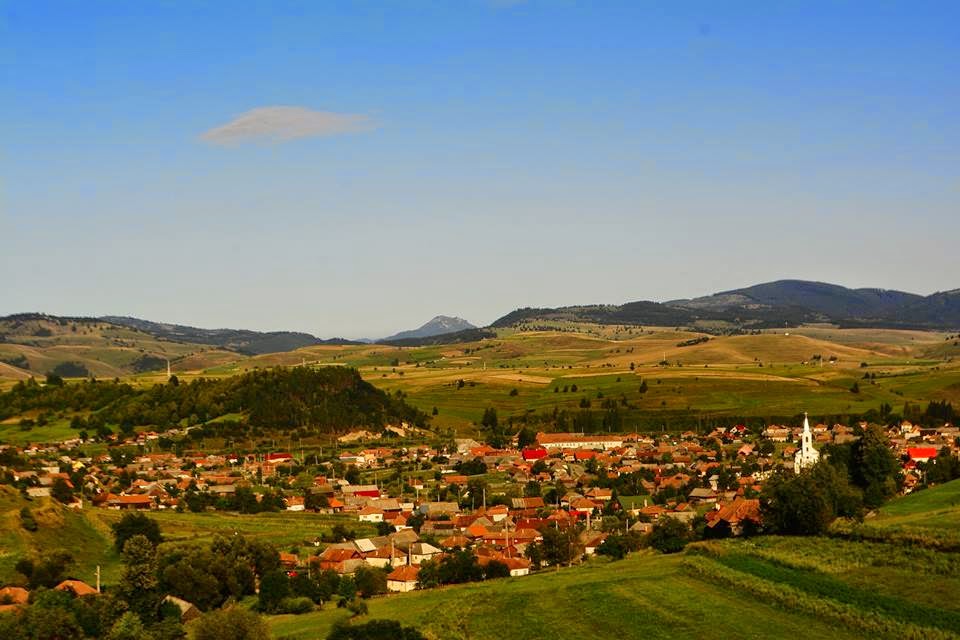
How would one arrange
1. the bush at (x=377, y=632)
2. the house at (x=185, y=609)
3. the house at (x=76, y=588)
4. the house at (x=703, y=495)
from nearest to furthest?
the bush at (x=377, y=632) → the house at (x=185, y=609) → the house at (x=76, y=588) → the house at (x=703, y=495)

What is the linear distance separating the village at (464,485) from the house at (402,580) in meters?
0.08

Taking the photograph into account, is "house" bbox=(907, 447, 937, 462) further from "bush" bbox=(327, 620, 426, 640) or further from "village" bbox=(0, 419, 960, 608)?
"bush" bbox=(327, 620, 426, 640)

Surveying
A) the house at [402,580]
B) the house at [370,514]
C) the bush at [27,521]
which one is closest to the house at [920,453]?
the house at [370,514]

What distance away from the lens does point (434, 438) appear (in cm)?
15000

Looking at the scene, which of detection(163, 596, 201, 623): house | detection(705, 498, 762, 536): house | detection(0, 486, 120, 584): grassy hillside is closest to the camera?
detection(163, 596, 201, 623): house

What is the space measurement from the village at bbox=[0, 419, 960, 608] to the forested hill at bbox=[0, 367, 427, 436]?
8067mm

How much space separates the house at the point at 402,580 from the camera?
61500mm

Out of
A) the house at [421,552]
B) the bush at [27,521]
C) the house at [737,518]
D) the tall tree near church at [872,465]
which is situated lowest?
the house at [421,552]

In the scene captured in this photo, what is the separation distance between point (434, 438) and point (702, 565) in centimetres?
10038

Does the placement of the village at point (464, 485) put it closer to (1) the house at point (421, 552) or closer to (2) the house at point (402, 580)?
(2) the house at point (402, 580)

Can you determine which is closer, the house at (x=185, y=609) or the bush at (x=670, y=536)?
the house at (x=185, y=609)

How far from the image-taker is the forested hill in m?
148

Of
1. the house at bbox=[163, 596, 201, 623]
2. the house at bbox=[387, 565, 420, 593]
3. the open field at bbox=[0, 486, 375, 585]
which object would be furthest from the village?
the house at bbox=[163, 596, 201, 623]

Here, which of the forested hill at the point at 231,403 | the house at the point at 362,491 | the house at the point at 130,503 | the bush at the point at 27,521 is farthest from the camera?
the forested hill at the point at 231,403
